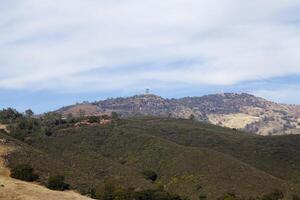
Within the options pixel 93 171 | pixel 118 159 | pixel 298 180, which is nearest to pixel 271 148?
pixel 298 180

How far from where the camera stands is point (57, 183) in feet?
201

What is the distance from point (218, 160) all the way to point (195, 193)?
58.5 ft

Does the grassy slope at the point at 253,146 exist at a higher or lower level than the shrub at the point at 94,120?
lower

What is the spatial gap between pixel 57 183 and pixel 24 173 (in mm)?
4174

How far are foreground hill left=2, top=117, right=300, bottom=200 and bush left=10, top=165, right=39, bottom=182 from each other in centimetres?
242

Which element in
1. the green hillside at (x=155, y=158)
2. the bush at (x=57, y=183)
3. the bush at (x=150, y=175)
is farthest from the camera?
the bush at (x=150, y=175)

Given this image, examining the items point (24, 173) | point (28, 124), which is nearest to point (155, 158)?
point (28, 124)

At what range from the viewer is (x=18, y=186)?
46594mm

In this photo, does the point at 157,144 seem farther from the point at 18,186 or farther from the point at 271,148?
the point at 18,186

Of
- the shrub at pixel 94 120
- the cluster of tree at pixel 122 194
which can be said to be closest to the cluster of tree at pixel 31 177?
the cluster of tree at pixel 122 194

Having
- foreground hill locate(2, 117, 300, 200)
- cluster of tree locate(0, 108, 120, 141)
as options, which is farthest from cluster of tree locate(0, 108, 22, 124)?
foreground hill locate(2, 117, 300, 200)

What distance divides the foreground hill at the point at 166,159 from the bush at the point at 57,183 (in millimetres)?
2456

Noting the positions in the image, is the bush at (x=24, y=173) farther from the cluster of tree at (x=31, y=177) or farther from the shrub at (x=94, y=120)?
the shrub at (x=94, y=120)

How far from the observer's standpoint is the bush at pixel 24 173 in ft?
200
